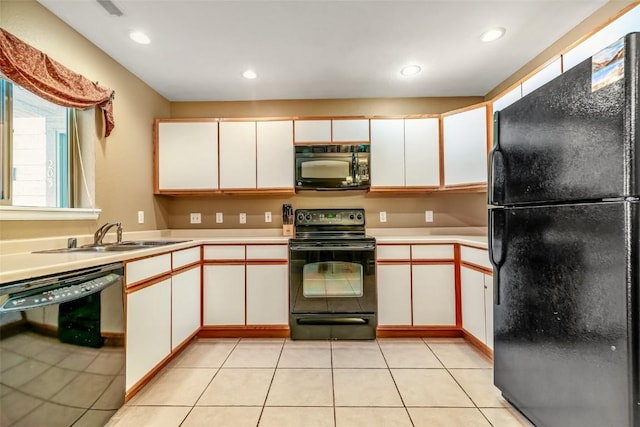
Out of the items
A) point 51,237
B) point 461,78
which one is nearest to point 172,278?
point 51,237

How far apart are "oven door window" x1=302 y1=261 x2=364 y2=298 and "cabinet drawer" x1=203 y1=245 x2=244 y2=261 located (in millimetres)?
623

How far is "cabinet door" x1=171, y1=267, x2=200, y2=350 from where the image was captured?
2.20 meters

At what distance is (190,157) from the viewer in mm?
3016

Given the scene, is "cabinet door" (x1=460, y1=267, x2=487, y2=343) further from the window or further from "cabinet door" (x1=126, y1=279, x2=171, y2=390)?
the window

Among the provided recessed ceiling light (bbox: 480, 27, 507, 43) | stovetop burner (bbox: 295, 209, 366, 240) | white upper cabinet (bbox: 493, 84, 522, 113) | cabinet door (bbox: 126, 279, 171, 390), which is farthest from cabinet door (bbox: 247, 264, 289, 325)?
recessed ceiling light (bbox: 480, 27, 507, 43)

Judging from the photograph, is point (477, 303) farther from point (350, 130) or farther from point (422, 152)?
point (350, 130)

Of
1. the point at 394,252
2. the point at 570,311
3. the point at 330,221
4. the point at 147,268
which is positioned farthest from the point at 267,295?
the point at 570,311

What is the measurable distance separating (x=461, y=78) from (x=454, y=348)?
2.49m

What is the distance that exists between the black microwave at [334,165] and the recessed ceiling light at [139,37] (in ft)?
4.95

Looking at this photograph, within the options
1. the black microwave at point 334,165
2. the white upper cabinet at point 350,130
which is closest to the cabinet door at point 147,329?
the black microwave at point 334,165

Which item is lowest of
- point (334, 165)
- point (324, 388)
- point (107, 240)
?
point (324, 388)

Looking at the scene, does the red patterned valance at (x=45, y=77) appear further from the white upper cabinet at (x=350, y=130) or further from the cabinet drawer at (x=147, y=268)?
the white upper cabinet at (x=350, y=130)

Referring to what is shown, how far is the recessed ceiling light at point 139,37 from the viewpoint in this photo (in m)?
2.08

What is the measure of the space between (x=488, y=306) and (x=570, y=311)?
108 cm
